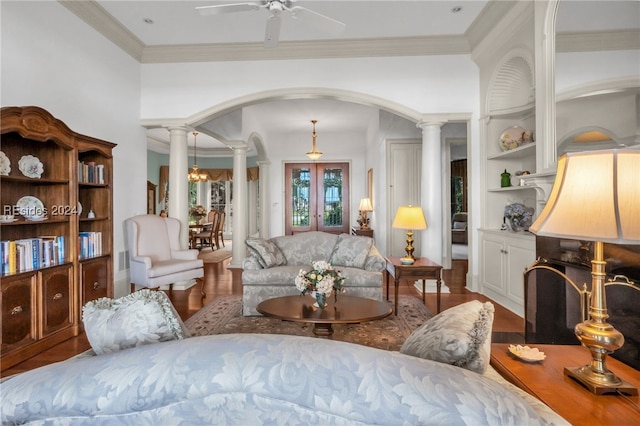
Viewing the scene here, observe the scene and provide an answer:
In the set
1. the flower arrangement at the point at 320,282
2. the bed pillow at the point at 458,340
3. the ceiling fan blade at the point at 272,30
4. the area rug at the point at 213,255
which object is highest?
the ceiling fan blade at the point at 272,30

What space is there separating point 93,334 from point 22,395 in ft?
0.96

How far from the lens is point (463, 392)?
2.19 feet

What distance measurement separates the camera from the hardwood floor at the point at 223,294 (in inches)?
109

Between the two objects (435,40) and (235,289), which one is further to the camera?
(235,289)

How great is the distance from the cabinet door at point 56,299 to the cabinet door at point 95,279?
18 centimetres

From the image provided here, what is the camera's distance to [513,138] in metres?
4.18

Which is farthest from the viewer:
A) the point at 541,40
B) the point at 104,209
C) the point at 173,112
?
the point at 173,112

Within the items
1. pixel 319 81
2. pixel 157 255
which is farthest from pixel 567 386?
pixel 319 81

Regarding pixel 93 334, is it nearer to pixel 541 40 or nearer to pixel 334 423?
pixel 334 423

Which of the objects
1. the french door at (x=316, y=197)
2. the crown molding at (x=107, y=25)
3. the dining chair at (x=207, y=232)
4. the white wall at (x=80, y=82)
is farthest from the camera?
the french door at (x=316, y=197)

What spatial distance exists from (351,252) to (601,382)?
3209 millimetres

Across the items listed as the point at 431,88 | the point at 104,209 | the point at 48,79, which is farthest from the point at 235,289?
the point at 431,88

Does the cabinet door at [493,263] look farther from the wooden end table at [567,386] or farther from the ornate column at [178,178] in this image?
the ornate column at [178,178]

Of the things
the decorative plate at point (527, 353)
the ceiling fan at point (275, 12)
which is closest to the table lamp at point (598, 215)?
the decorative plate at point (527, 353)
